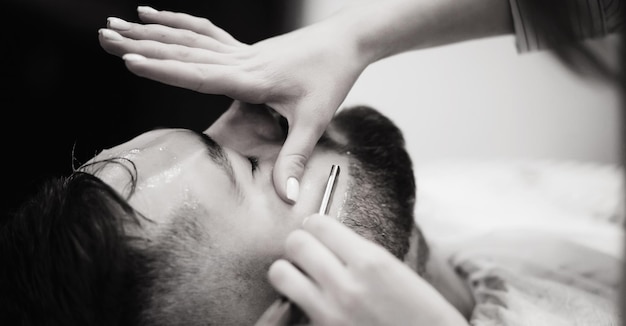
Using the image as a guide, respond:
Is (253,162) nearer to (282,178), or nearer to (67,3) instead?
(282,178)

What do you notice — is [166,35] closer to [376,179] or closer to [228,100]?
[376,179]

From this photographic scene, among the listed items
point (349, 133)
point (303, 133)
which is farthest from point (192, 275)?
point (349, 133)

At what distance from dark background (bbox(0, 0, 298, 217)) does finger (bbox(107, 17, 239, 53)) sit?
21.3 inches

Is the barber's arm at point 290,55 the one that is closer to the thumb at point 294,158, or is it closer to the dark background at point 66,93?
the thumb at point 294,158

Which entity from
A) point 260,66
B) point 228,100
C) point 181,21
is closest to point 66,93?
point 228,100

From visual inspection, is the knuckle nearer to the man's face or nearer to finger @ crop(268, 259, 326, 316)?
the man's face

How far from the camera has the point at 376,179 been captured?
3.18 feet

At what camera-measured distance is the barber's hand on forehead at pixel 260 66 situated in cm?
82

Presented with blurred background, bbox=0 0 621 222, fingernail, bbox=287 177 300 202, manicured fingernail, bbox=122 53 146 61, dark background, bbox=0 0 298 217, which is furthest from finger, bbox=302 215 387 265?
dark background, bbox=0 0 298 217

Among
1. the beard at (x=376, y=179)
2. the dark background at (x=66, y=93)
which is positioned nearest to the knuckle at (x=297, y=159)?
the beard at (x=376, y=179)

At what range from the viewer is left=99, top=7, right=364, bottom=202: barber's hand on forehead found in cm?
82

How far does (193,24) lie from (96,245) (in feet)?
1.46

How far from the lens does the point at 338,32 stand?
0.98 metres

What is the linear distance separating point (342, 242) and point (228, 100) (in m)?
1.06
